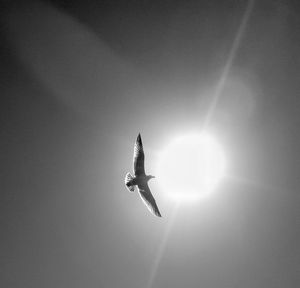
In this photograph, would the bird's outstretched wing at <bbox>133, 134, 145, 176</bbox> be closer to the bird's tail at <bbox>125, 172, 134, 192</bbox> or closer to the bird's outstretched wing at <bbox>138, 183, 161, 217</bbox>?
the bird's tail at <bbox>125, 172, 134, 192</bbox>

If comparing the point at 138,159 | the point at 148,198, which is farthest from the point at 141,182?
the point at 138,159

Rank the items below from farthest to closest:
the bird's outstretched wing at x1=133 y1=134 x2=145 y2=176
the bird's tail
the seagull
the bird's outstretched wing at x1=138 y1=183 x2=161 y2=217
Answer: the bird's tail → the bird's outstretched wing at x1=138 y1=183 x2=161 y2=217 → the seagull → the bird's outstretched wing at x1=133 y1=134 x2=145 y2=176

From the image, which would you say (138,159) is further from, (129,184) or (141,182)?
(129,184)

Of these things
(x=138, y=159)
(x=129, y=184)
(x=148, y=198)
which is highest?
(x=138, y=159)

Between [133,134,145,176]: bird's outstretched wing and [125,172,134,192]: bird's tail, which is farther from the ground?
[133,134,145,176]: bird's outstretched wing

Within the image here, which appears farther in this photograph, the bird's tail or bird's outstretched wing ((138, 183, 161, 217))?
the bird's tail

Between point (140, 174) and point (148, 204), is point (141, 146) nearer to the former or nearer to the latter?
point (140, 174)

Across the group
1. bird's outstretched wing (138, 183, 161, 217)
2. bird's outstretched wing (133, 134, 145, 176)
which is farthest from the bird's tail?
bird's outstretched wing (133, 134, 145, 176)
